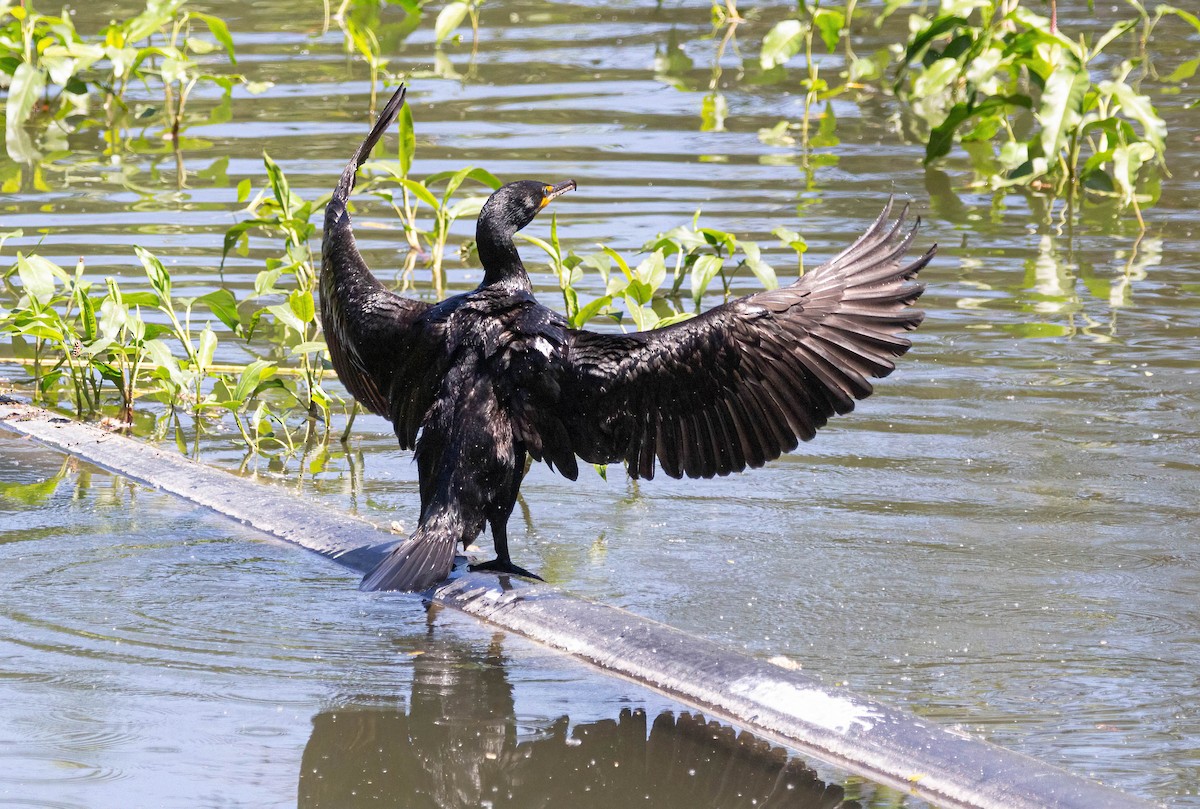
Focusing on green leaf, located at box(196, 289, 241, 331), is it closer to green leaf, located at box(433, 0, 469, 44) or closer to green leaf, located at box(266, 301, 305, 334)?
green leaf, located at box(266, 301, 305, 334)

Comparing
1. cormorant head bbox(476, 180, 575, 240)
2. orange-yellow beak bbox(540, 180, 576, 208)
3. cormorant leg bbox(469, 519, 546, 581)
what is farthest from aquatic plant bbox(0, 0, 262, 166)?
cormorant leg bbox(469, 519, 546, 581)

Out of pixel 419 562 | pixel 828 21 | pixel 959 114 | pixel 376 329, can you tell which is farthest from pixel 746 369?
pixel 828 21

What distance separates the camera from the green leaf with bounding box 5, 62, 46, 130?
8883 mm

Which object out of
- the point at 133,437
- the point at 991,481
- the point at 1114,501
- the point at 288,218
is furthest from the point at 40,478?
the point at 1114,501

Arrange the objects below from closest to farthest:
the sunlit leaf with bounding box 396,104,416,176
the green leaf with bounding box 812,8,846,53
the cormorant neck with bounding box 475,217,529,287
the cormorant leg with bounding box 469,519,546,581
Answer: the cormorant leg with bounding box 469,519,546,581, the cormorant neck with bounding box 475,217,529,287, the sunlit leaf with bounding box 396,104,416,176, the green leaf with bounding box 812,8,846,53

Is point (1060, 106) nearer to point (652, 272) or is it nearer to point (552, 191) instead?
point (652, 272)

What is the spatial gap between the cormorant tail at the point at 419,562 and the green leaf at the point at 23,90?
612 cm

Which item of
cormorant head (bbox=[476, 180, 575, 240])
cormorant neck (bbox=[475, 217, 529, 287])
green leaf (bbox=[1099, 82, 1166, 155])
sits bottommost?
cormorant neck (bbox=[475, 217, 529, 287])

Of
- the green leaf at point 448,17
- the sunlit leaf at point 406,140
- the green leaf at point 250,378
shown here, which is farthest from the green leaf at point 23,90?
the green leaf at point 250,378

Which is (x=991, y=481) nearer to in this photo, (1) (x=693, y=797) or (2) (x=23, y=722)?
(1) (x=693, y=797)

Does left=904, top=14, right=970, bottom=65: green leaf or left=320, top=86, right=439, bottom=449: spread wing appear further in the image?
left=904, top=14, right=970, bottom=65: green leaf

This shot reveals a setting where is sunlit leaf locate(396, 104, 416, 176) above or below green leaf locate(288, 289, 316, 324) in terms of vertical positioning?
above

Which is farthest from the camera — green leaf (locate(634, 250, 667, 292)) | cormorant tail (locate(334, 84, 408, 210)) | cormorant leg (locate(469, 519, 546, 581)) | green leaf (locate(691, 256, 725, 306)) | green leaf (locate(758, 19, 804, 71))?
green leaf (locate(758, 19, 804, 71))

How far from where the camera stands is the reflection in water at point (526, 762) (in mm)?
3051
